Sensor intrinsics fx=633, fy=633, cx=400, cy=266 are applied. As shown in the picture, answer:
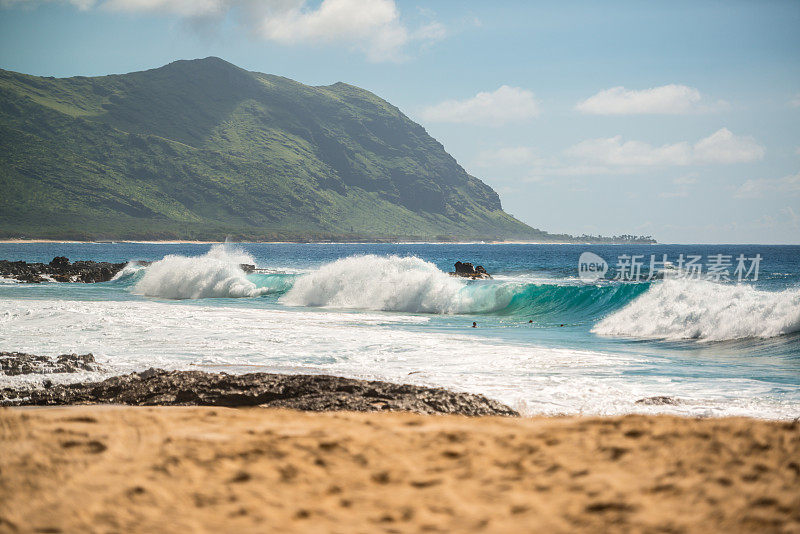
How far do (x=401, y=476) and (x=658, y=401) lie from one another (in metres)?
6.07

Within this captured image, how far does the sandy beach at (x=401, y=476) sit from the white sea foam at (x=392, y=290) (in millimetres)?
23214

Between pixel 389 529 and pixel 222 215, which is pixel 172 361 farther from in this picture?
pixel 222 215

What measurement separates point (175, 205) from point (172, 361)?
184 meters

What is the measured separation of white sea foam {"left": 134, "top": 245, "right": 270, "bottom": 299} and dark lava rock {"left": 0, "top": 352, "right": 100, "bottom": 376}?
76.1ft

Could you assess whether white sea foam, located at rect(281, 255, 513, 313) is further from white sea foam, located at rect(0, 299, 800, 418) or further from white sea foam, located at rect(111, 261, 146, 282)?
white sea foam, located at rect(111, 261, 146, 282)

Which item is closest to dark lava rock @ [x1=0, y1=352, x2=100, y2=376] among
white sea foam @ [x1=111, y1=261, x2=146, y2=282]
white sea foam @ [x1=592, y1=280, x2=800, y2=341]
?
white sea foam @ [x1=592, y1=280, x2=800, y2=341]

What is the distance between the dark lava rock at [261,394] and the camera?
27.3 ft

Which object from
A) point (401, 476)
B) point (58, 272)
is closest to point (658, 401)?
point (401, 476)

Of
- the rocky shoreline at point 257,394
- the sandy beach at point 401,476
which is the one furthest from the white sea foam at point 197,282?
the sandy beach at point 401,476

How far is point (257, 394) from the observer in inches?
354

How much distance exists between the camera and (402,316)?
24.6 meters

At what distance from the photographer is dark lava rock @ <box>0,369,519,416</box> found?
832 cm

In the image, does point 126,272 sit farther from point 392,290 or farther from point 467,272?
point 392,290

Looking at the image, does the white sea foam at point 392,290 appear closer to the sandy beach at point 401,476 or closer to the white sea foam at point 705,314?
the white sea foam at point 705,314
